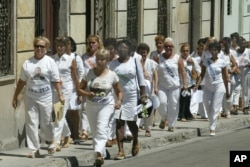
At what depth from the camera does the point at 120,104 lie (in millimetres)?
15859

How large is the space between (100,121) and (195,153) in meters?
2.58

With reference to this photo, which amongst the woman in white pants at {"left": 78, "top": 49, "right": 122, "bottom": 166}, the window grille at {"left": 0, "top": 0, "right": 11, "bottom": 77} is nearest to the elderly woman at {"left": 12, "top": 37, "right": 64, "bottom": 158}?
the woman in white pants at {"left": 78, "top": 49, "right": 122, "bottom": 166}

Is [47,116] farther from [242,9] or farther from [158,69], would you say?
[242,9]

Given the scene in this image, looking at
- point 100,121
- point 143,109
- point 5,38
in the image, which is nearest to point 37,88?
point 100,121

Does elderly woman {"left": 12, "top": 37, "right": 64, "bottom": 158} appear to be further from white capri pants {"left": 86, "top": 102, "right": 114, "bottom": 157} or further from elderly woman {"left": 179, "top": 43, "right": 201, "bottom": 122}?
elderly woman {"left": 179, "top": 43, "right": 201, "bottom": 122}

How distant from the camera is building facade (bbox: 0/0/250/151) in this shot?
17266 millimetres

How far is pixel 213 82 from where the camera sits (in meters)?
20.2

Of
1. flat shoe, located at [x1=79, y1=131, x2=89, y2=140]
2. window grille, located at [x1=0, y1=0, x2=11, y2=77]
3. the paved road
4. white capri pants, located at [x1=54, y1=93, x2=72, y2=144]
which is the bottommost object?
the paved road

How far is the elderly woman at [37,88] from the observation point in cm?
Answer: 1579

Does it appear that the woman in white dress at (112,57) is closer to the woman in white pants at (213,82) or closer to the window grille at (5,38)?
the window grille at (5,38)

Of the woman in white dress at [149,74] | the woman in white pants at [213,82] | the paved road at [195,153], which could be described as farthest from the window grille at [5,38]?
the woman in white pants at [213,82]

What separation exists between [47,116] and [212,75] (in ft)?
17.2

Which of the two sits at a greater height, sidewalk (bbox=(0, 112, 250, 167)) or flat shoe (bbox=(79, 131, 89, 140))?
flat shoe (bbox=(79, 131, 89, 140))

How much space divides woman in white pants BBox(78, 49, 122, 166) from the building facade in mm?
1869
